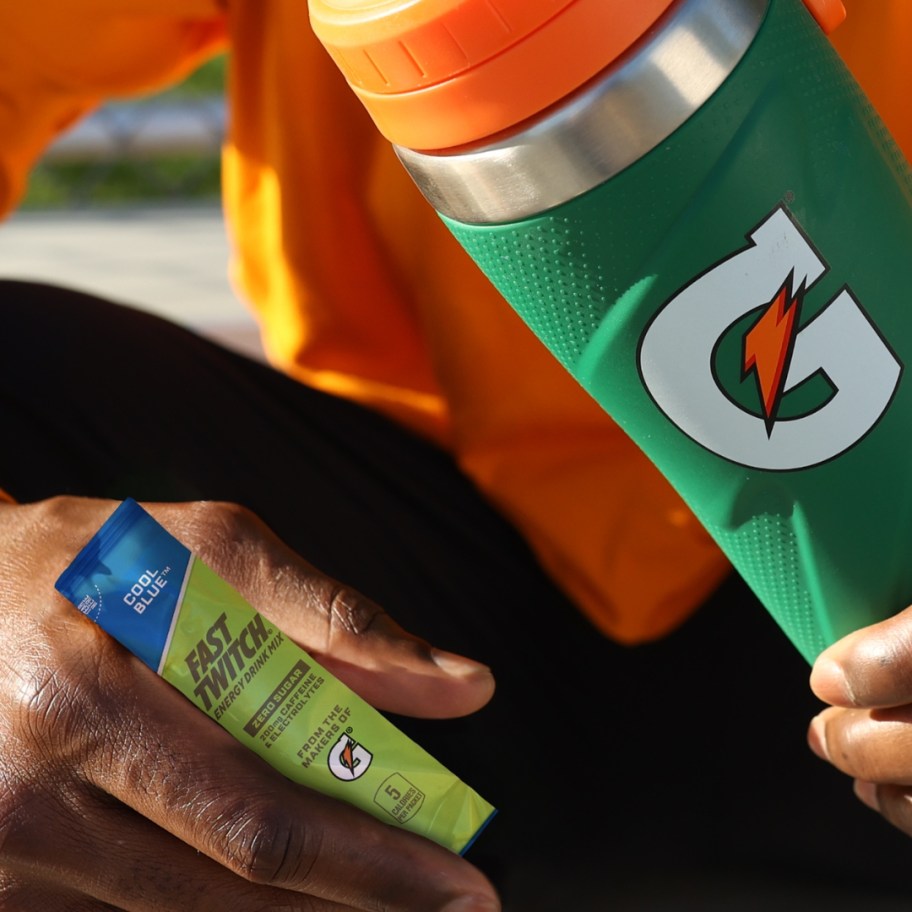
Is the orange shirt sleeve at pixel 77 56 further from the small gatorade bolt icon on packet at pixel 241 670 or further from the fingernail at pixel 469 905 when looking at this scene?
the fingernail at pixel 469 905

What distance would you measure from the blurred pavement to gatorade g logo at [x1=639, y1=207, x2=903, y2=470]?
1522 mm

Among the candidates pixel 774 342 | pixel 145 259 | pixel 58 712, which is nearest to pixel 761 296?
pixel 774 342

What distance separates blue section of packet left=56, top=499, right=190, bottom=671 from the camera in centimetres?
48

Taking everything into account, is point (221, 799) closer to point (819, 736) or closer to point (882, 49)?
point (819, 736)

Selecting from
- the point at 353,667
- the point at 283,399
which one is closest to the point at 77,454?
the point at 283,399

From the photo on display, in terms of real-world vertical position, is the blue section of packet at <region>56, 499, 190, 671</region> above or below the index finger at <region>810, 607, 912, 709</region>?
above

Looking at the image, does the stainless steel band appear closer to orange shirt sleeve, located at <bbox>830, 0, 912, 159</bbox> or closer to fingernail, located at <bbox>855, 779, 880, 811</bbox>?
orange shirt sleeve, located at <bbox>830, 0, 912, 159</bbox>

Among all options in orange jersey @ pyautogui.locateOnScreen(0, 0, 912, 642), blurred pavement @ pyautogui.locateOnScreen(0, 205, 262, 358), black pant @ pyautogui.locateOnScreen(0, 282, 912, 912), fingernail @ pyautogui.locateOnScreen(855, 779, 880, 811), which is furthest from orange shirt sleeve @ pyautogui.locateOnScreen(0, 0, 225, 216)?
blurred pavement @ pyautogui.locateOnScreen(0, 205, 262, 358)

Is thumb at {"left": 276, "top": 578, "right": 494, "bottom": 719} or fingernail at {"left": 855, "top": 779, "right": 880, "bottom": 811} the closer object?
thumb at {"left": 276, "top": 578, "right": 494, "bottom": 719}

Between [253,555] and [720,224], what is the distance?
255 millimetres

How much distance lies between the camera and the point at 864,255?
514 mm

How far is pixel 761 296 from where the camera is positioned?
19.5 inches

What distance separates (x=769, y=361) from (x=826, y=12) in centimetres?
15

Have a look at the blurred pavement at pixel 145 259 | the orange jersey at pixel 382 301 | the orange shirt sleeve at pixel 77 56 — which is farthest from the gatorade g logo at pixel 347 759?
the blurred pavement at pixel 145 259
